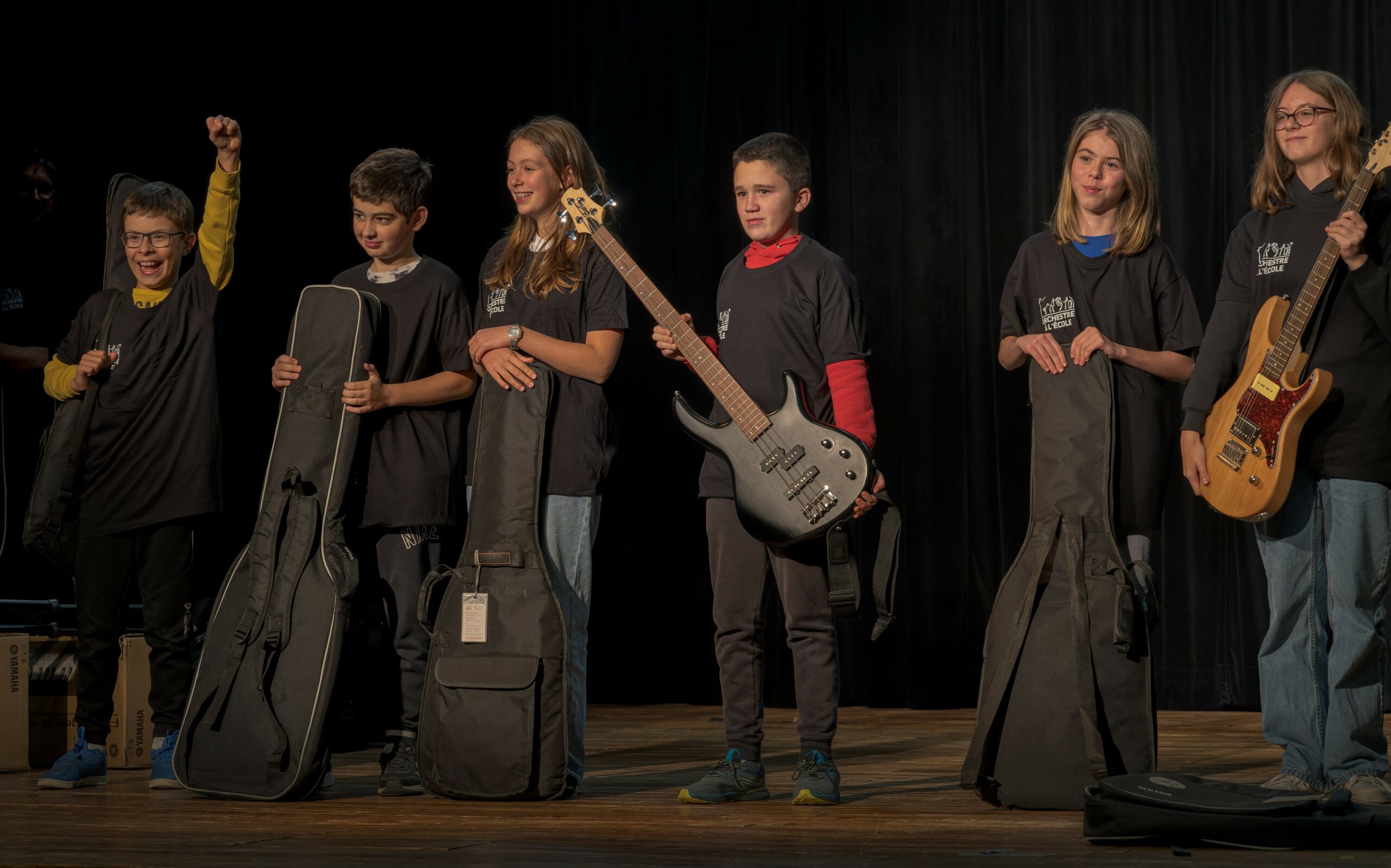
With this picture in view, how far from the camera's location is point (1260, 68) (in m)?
4.91

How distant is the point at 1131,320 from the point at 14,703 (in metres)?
3.06

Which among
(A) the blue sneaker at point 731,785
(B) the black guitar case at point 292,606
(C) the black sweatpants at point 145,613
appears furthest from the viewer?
(C) the black sweatpants at point 145,613

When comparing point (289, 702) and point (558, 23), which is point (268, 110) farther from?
point (289, 702)

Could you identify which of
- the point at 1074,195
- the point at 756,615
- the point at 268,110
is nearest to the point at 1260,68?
the point at 1074,195

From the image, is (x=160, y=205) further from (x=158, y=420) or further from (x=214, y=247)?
(x=158, y=420)

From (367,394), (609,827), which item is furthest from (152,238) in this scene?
(609,827)

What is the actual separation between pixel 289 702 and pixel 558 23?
3.83 metres

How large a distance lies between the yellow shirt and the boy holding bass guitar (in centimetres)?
234

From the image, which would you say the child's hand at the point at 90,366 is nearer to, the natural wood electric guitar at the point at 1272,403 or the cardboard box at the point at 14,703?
the cardboard box at the point at 14,703

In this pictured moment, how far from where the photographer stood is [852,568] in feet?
9.12

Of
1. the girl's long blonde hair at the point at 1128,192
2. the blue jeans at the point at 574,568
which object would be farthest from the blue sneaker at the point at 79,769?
the girl's long blonde hair at the point at 1128,192

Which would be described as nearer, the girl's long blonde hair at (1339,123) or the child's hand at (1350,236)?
the child's hand at (1350,236)

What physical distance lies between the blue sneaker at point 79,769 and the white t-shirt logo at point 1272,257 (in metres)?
2.95

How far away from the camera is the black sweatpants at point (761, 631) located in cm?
283
